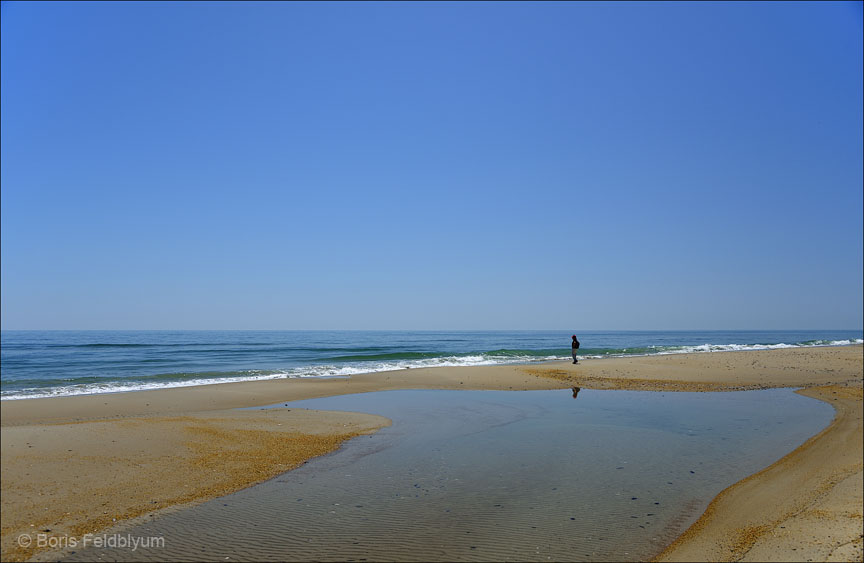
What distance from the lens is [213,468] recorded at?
30.5 ft

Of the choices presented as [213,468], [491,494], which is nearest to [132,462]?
[213,468]

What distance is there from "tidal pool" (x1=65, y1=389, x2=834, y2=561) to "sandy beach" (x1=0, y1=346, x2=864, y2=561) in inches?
20.1

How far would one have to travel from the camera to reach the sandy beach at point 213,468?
6016 mm

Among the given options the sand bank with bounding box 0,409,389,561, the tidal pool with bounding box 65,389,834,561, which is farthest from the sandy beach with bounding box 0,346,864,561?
the tidal pool with bounding box 65,389,834,561

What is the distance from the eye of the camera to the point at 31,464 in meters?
7.17

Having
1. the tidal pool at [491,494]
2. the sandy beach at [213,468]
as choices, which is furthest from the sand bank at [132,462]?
the tidal pool at [491,494]

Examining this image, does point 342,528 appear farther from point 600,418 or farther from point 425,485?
point 600,418

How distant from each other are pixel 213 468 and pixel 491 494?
5.50m

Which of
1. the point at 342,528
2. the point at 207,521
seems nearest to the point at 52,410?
the point at 207,521

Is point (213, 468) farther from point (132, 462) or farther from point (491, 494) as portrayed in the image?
point (491, 494)

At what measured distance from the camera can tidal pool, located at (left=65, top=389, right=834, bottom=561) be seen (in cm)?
620

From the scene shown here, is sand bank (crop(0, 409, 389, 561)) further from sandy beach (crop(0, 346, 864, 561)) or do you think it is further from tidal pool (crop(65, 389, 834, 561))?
tidal pool (crop(65, 389, 834, 561))

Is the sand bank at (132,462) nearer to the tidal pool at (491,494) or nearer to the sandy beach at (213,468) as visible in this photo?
the sandy beach at (213,468)

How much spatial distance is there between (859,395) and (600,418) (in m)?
12.9
